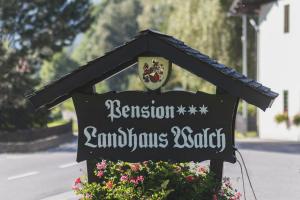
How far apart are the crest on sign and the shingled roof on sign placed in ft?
0.41

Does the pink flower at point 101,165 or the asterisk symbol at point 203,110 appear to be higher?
the asterisk symbol at point 203,110

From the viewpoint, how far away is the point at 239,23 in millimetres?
43844

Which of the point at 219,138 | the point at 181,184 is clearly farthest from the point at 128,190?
the point at 219,138

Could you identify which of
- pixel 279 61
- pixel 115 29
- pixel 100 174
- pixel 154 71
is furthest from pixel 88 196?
pixel 115 29

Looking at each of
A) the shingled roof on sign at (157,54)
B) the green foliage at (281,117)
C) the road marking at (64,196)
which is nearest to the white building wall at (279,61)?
the green foliage at (281,117)

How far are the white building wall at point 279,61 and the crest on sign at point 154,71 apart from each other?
2306 centimetres

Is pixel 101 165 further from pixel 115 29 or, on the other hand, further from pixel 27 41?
pixel 115 29

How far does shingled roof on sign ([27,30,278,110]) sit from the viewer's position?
28.8ft

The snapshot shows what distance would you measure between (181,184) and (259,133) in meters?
28.2

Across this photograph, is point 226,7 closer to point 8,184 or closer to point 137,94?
point 8,184

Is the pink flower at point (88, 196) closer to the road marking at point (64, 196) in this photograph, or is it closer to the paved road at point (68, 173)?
the paved road at point (68, 173)

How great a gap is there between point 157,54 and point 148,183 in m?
1.70

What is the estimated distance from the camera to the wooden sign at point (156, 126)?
8.98 m

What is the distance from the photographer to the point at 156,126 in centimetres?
902
